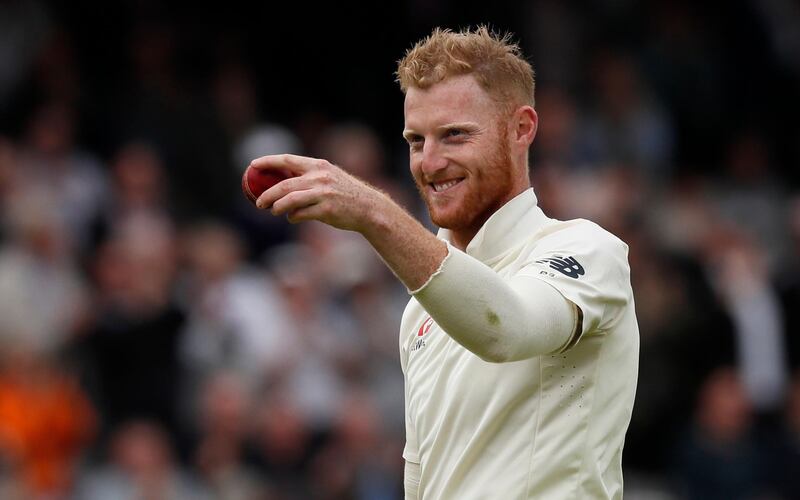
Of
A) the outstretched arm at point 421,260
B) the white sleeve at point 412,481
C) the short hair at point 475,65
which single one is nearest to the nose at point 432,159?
the short hair at point 475,65

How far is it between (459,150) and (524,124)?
0.26 m

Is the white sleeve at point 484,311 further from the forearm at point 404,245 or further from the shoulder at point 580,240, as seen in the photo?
the shoulder at point 580,240

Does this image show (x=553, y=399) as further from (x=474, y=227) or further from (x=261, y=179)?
(x=261, y=179)

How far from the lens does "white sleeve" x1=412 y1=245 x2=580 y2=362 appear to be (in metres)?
3.19

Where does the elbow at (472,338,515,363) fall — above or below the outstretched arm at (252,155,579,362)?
below

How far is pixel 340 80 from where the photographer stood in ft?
42.4

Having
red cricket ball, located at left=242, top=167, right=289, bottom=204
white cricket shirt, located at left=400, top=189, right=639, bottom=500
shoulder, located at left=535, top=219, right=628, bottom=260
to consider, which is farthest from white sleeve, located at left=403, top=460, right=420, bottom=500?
red cricket ball, located at left=242, top=167, right=289, bottom=204

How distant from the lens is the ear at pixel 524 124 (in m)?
3.95

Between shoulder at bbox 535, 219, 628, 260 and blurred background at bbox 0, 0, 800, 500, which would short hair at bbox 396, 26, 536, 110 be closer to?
shoulder at bbox 535, 219, 628, 260

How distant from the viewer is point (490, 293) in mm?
3209

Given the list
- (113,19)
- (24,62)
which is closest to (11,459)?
(24,62)

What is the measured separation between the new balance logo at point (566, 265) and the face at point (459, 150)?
1.36 ft

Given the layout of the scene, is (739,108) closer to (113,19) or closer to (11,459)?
(113,19)

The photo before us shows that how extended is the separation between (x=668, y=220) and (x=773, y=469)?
2845 millimetres
